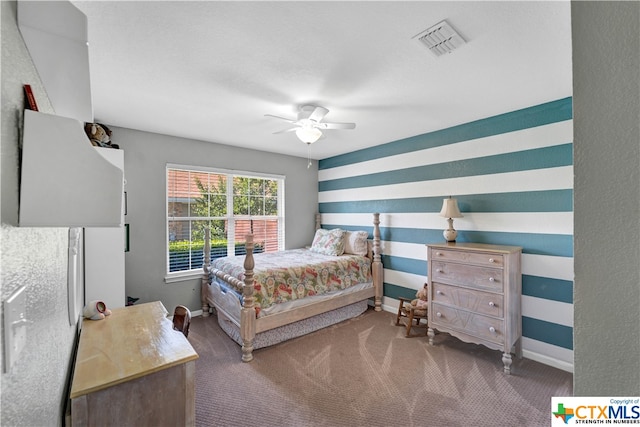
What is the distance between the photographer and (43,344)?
2.52ft

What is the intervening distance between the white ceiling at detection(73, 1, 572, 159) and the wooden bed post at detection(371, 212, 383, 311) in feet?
5.04

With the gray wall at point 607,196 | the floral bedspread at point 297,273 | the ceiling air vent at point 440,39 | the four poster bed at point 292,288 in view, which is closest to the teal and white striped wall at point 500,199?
the four poster bed at point 292,288

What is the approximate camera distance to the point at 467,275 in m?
2.74

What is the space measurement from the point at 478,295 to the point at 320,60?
8.14 feet

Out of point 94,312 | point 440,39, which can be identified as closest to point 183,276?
point 94,312

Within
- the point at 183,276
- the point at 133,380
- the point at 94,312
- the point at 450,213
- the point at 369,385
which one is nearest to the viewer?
the point at 133,380

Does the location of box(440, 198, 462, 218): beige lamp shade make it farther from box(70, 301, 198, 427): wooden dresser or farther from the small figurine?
the small figurine

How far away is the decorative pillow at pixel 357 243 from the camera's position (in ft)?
13.8

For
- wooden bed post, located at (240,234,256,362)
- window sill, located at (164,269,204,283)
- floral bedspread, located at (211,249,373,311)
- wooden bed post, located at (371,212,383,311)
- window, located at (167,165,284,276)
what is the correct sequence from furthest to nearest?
1. wooden bed post, located at (371,212,383,311)
2. window, located at (167,165,284,276)
3. window sill, located at (164,269,204,283)
4. floral bedspread, located at (211,249,373,311)
5. wooden bed post, located at (240,234,256,362)

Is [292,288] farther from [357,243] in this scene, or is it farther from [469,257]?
[469,257]

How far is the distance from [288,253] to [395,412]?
2666 mm

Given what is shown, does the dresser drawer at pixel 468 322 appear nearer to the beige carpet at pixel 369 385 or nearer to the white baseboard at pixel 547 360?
the beige carpet at pixel 369 385

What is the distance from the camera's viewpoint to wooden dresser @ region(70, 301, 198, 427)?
121cm

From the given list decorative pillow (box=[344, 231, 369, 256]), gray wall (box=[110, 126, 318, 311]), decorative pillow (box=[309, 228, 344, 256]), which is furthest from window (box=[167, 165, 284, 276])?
decorative pillow (box=[344, 231, 369, 256])
